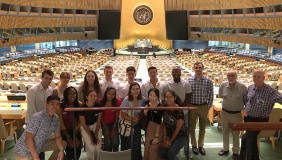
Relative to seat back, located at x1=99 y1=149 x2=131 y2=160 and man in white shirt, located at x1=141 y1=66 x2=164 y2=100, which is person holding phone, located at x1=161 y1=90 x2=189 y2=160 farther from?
man in white shirt, located at x1=141 y1=66 x2=164 y2=100

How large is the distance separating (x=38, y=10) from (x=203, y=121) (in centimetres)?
2663

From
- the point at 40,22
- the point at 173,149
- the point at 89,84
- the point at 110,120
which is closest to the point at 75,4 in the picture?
the point at 40,22

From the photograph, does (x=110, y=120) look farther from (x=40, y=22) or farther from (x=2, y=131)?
(x=40, y=22)

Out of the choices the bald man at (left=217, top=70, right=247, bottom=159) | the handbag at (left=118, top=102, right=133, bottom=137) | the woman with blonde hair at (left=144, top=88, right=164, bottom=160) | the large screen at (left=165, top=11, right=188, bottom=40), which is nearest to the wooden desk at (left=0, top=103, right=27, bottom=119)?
the handbag at (left=118, top=102, right=133, bottom=137)

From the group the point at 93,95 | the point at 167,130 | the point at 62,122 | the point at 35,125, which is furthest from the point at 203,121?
the point at 35,125

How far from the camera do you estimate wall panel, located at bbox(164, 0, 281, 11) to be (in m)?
23.4

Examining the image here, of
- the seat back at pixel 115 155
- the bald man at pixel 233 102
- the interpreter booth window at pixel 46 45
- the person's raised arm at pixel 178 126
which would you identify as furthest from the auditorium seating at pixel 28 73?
the person's raised arm at pixel 178 126

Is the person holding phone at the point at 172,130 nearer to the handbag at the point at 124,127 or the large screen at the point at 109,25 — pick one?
the handbag at the point at 124,127

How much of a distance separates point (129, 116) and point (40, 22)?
25840mm

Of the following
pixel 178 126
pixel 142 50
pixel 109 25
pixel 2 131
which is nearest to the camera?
pixel 178 126

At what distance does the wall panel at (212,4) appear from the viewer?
23.4 meters

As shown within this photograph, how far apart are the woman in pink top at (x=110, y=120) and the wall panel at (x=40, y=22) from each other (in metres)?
20.7

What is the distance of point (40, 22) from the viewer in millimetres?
26766

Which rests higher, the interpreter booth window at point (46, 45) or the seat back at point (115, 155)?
the interpreter booth window at point (46, 45)
